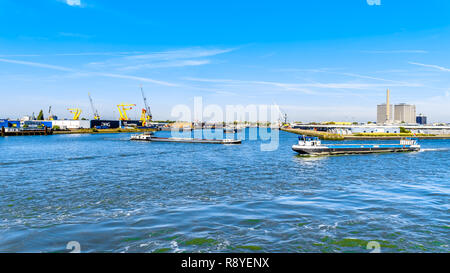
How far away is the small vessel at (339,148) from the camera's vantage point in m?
50.3

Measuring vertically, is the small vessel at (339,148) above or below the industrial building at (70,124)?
below

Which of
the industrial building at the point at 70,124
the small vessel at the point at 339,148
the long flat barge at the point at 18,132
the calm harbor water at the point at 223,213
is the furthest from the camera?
the industrial building at the point at 70,124

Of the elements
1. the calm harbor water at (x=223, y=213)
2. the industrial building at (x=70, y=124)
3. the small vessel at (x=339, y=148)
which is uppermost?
the industrial building at (x=70, y=124)

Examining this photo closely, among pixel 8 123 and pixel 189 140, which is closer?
pixel 189 140

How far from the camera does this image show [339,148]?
53.5 m

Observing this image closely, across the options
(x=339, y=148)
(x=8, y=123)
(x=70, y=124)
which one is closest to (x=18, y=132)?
(x=8, y=123)

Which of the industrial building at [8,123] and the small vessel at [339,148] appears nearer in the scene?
the small vessel at [339,148]

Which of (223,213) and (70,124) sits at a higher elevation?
(70,124)

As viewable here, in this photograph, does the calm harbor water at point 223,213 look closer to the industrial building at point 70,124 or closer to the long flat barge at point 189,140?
the long flat barge at point 189,140

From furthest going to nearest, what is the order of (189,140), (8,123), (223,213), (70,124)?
(70,124) < (8,123) < (189,140) < (223,213)

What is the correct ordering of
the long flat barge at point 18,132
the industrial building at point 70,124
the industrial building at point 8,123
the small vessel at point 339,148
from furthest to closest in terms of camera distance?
the industrial building at point 70,124 → the industrial building at point 8,123 → the long flat barge at point 18,132 → the small vessel at point 339,148

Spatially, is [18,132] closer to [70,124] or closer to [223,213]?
[70,124]

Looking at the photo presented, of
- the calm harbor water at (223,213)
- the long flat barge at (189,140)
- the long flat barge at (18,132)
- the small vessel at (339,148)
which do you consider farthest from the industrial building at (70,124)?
the calm harbor water at (223,213)

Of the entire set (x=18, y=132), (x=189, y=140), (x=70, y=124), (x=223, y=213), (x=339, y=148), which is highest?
(x=70, y=124)
